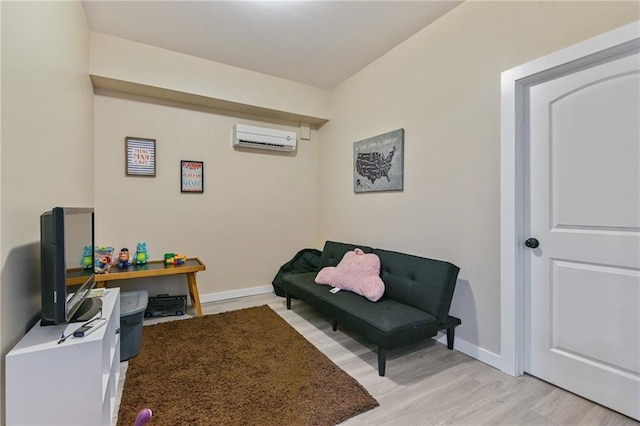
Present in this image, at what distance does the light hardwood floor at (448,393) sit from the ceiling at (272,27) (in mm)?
2686

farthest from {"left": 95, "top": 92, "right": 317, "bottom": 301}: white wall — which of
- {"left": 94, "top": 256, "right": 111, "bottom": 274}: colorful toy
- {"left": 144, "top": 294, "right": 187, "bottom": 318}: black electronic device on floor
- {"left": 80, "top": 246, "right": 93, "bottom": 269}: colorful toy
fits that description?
{"left": 80, "top": 246, "right": 93, "bottom": 269}: colorful toy

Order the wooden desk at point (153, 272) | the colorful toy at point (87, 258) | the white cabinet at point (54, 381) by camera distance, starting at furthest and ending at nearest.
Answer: the wooden desk at point (153, 272) < the colorful toy at point (87, 258) < the white cabinet at point (54, 381)

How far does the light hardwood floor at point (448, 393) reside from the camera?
5.09 feet

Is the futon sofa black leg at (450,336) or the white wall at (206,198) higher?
the white wall at (206,198)

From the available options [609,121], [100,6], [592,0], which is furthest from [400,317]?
[100,6]

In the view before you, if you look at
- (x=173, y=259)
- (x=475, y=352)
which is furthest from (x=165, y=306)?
(x=475, y=352)

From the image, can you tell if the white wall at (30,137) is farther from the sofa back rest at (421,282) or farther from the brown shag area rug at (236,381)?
the sofa back rest at (421,282)

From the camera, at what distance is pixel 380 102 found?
307 centimetres

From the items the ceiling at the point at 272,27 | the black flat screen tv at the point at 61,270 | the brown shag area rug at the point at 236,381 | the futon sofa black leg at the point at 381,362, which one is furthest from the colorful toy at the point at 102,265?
the futon sofa black leg at the point at 381,362

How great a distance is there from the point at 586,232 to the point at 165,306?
3493mm

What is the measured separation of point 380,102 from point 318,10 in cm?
108

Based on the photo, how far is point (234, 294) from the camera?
3623mm

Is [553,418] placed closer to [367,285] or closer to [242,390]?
[367,285]

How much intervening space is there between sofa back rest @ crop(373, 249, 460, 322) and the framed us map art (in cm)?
74
